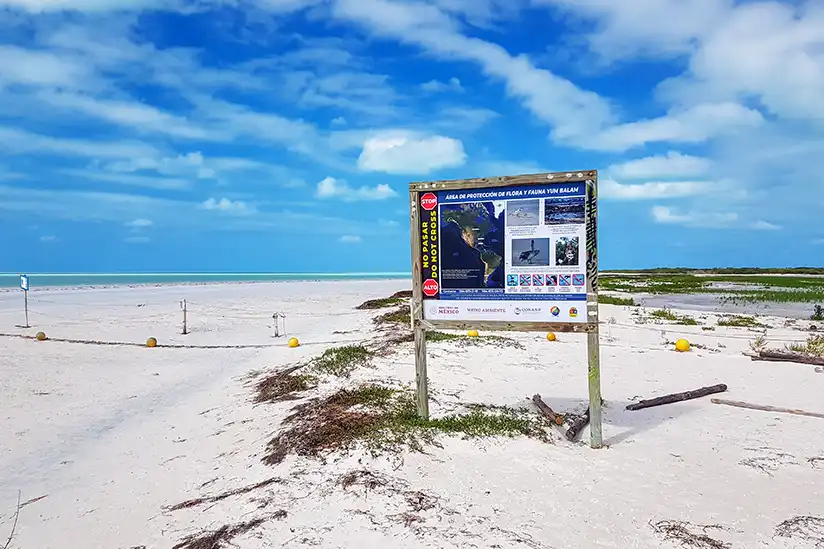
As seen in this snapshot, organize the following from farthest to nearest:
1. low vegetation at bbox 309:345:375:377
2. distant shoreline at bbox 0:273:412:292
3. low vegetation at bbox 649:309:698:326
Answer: distant shoreline at bbox 0:273:412:292
low vegetation at bbox 649:309:698:326
low vegetation at bbox 309:345:375:377

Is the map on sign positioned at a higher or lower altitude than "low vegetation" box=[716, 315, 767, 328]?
higher

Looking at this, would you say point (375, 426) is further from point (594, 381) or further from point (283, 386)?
point (283, 386)

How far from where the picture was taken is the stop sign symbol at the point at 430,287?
24.1 ft

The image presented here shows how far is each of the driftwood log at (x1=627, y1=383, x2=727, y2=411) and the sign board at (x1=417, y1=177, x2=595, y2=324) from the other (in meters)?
3.00

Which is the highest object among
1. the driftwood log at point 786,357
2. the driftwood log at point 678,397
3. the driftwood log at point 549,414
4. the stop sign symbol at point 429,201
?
the stop sign symbol at point 429,201

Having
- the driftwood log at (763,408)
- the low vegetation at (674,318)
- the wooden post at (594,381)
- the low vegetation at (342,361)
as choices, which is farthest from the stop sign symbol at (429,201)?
the low vegetation at (674,318)

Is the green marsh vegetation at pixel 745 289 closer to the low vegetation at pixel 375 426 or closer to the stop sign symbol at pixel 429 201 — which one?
the low vegetation at pixel 375 426

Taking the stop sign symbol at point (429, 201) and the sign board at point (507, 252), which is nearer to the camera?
the sign board at point (507, 252)

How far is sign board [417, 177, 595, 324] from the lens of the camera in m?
6.70

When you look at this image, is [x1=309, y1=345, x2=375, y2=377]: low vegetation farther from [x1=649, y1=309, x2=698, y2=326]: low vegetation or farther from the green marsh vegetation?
the green marsh vegetation

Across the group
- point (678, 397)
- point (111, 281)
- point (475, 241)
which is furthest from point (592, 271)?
point (111, 281)

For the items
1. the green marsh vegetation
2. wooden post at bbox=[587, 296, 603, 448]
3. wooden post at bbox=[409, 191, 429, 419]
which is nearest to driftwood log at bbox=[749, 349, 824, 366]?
wooden post at bbox=[587, 296, 603, 448]

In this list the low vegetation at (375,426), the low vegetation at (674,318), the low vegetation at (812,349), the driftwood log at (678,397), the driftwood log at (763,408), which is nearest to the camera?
the low vegetation at (375,426)

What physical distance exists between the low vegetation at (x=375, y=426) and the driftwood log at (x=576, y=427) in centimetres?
31
